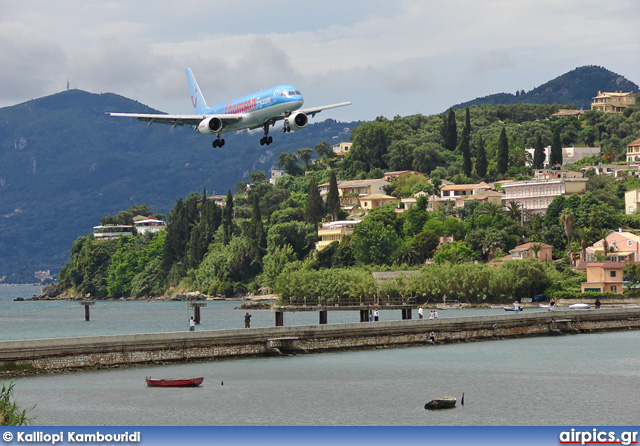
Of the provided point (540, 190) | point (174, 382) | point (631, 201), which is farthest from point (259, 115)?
point (540, 190)

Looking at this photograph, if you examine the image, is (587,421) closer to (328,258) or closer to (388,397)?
(388,397)

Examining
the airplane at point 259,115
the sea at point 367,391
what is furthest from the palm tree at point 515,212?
the airplane at point 259,115

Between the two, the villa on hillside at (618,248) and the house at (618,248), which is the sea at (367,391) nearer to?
the villa on hillside at (618,248)

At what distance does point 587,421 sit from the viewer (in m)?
49.3

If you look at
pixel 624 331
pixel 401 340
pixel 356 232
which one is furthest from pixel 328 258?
pixel 401 340

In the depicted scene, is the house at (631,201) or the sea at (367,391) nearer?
the sea at (367,391)

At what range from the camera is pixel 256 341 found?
6919 cm

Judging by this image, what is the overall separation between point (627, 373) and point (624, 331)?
103ft

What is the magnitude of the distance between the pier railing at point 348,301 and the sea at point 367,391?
2311 inches

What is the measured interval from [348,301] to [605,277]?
34.5 meters

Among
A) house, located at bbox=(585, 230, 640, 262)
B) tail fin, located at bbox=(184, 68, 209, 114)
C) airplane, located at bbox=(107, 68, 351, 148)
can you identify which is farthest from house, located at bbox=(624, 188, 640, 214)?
airplane, located at bbox=(107, 68, 351, 148)

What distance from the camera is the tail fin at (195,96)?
8500 cm

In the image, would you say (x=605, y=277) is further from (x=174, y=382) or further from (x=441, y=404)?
(x=174, y=382)

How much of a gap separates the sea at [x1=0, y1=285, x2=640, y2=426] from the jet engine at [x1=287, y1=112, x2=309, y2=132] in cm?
1515
